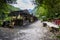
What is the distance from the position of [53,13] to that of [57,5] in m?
2.25

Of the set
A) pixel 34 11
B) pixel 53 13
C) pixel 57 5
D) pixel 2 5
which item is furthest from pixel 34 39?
pixel 34 11

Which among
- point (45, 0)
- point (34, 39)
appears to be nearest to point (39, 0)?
point (45, 0)

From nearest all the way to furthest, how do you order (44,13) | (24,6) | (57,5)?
(57,5)
(44,13)
(24,6)

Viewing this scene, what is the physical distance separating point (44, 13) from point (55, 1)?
16.4ft

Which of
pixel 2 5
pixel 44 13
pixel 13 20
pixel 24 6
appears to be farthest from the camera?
pixel 24 6

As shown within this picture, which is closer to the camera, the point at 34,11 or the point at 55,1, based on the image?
the point at 55,1

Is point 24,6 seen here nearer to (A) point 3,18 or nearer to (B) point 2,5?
(A) point 3,18

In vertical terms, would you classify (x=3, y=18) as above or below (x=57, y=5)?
below

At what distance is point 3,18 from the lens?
55.6ft

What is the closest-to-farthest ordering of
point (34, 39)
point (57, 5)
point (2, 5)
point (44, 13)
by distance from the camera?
point (34, 39), point (2, 5), point (57, 5), point (44, 13)

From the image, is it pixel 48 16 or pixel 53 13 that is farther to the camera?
pixel 48 16


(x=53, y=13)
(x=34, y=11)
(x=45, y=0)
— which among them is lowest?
(x=34, y=11)

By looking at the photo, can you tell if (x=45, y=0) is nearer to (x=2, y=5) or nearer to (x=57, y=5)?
(x=57, y=5)

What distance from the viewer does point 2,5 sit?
11703mm
